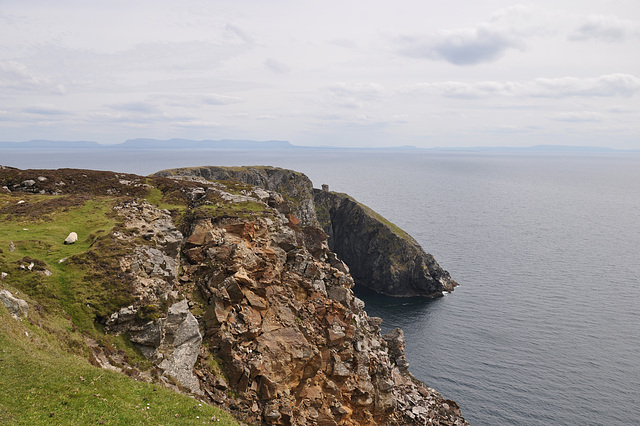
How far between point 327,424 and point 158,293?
19496mm

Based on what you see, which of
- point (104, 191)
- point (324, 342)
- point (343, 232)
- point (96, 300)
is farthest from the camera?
point (343, 232)

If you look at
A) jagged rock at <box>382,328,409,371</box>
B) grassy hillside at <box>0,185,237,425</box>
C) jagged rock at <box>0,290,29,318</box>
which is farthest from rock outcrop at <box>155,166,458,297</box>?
jagged rock at <box>0,290,29,318</box>

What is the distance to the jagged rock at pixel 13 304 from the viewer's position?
22.7 metres

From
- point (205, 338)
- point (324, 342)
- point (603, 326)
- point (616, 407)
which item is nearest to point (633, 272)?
point (603, 326)

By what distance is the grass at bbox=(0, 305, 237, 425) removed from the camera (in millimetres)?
18094

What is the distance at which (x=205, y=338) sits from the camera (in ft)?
105

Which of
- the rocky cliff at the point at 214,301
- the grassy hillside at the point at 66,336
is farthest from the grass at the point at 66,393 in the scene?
the rocky cliff at the point at 214,301

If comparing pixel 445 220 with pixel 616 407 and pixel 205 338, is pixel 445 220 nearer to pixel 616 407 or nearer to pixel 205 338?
pixel 616 407

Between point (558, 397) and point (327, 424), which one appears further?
point (558, 397)

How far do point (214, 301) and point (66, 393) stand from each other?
49.1 feet

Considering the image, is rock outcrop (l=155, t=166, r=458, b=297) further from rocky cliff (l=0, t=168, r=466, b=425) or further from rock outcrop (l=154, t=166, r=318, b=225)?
rocky cliff (l=0, t=168, r=466, b=425)

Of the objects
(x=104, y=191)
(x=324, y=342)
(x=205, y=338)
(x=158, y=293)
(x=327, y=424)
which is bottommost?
(x=327, y=424)

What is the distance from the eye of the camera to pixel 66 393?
761 inches

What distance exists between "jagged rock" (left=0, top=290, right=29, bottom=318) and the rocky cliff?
8.68ft
